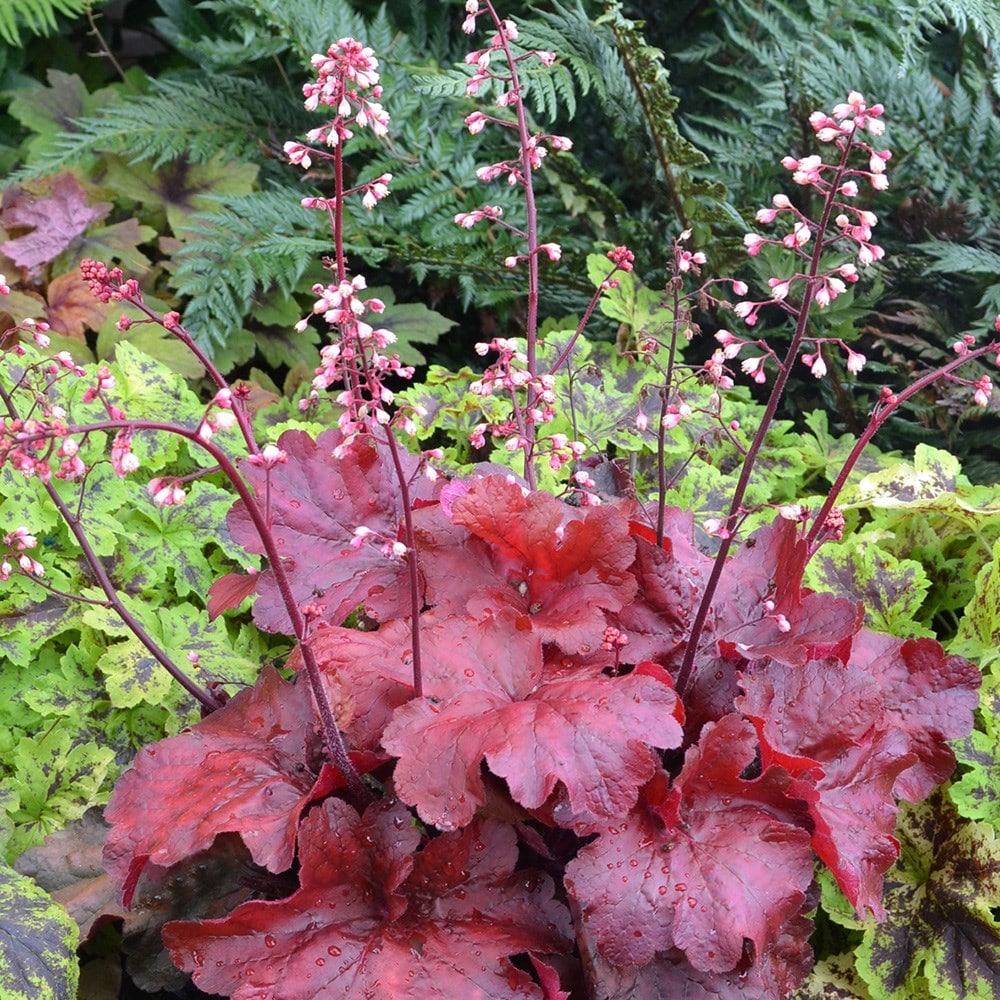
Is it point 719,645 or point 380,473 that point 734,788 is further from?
point 380,473

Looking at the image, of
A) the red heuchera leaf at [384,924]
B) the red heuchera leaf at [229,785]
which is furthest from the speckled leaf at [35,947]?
the red heuchera leaf at [384,924]

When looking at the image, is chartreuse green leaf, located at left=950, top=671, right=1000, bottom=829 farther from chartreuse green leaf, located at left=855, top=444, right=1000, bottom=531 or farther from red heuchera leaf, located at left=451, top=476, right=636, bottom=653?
red heuchera leaf, located at left=451, top=476, right=636, bottom=653

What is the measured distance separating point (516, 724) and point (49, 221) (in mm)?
2092

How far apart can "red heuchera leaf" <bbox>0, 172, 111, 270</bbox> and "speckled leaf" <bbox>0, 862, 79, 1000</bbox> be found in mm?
1733

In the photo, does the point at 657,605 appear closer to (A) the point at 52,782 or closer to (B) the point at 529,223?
(B) the point at 529,223

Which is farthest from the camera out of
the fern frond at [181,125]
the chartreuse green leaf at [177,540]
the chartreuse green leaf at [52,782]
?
the fern frond at [181,125]

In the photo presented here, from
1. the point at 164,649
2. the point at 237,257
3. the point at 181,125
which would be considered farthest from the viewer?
the point at 181,125

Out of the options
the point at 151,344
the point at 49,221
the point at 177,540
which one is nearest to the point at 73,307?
the point at 151,344

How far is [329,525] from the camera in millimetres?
1488

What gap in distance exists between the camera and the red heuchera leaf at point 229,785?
3.82ft

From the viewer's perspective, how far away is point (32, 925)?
1279 millimetres

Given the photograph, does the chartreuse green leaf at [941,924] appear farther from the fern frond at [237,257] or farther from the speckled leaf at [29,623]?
the fern frond at [237,257]

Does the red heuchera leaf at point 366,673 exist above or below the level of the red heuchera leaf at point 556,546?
below

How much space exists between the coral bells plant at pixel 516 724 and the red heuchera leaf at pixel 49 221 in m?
1.42
